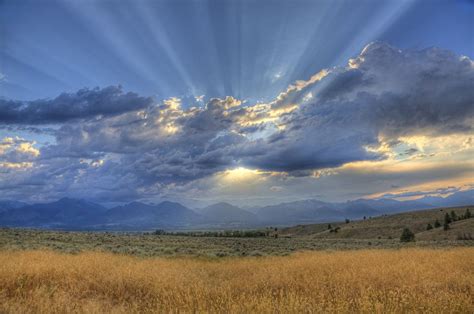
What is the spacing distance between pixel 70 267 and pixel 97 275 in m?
1.71

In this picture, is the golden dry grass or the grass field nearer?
the golden dry grass

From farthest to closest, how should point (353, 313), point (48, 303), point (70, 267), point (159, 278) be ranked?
1. point (70, 267)
2. point (159, 278)
3. point (48, 303)
4. point (353, 313)

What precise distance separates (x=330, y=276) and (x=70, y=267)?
967cm

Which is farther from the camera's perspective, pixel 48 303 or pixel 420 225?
pixel 420 225

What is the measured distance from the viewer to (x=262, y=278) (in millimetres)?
11680

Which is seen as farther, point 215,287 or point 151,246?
point 151,246

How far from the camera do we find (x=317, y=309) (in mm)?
7047

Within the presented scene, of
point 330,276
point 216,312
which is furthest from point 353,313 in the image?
point 330,276

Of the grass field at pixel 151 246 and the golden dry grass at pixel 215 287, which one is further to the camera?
the grass field at pixel 151 246

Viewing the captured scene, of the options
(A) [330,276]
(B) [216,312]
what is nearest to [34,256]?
(B) [216,312]

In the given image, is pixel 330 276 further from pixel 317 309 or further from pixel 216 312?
pixel 216 312

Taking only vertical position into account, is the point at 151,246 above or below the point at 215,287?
below

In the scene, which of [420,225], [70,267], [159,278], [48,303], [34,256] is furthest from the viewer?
[420,225]

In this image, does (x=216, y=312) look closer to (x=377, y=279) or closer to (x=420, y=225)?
(x=377, y=279)
